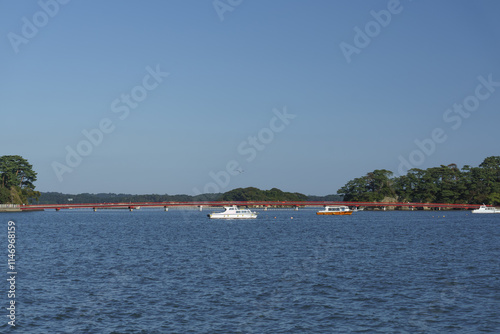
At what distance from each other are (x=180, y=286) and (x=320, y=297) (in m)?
9.73

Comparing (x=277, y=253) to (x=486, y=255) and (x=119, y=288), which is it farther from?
(x=119, y=288)

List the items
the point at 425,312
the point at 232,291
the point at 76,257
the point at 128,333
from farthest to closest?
the point at 76,257 < the point at 232,291 < the point at 425,312 < the point at 128,333

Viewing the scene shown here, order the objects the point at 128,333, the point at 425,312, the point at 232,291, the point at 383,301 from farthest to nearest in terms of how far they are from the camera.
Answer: the point at 232,291, the point at 383,301, the point at 425,312, the point at 128,333

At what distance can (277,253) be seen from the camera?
58469 mm

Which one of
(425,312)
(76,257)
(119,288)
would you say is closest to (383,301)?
(425,312)

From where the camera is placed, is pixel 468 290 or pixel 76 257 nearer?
pixel 468 290

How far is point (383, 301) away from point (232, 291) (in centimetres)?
946

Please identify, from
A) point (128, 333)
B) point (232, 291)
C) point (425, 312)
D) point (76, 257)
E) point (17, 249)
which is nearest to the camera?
point (128, 333)

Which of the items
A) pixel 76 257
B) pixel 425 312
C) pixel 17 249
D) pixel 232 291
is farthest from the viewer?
pixel 17 249

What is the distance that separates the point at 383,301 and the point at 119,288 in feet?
55.6

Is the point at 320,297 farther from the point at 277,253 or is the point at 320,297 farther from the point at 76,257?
the point at 76,257

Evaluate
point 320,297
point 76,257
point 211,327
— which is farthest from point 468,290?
point 76,257

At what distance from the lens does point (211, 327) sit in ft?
85.3

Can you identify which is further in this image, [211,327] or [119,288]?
[119,288]
